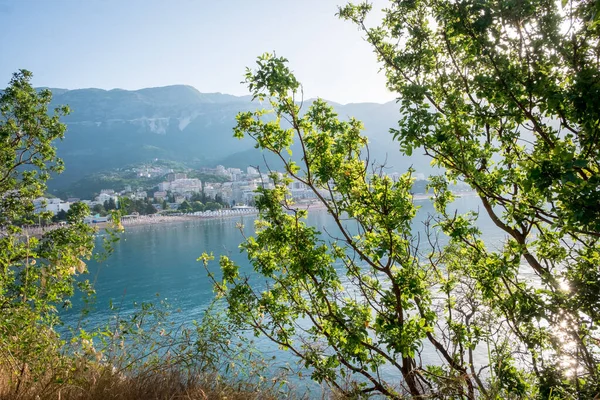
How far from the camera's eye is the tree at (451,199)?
8.58ft

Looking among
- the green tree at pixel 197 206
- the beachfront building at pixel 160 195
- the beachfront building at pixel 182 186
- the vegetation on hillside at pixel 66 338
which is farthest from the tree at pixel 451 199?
the beachfront building at pixel 182 186

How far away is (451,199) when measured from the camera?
4359mm

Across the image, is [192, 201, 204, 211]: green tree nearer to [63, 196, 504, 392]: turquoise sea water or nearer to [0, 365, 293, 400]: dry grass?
[63, 196, 504, 392]: turquoise sea water

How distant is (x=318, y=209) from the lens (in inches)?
4483

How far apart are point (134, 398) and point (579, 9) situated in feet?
12.9

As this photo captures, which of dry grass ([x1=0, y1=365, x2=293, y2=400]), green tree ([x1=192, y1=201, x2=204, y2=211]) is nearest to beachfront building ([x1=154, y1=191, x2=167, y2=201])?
green tree ([x1=192, y1=201, x2=204, y2=211])

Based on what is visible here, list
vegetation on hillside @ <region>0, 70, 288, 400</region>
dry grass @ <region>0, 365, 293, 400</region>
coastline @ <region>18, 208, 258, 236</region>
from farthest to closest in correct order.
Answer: coastline @ <region>18, 208, 258, 236</region> < vegetation on hillside @ <region>0, 70, 288, 400</region> < dry grass @ <region>0, 365, 293, 400</region>

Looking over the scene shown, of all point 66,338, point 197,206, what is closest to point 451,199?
point 66,338

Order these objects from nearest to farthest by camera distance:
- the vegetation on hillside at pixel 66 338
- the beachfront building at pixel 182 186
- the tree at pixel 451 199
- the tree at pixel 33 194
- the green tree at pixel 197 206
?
the tree at pixel 451 199, the vegetation on hillside at pixel 66 338, the tree at pixel 33 194, the green tree at pixel 197 206, the beachfront building at pixel 182 186

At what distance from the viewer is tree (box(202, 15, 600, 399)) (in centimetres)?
262

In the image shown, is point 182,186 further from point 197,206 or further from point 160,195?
point 197,206

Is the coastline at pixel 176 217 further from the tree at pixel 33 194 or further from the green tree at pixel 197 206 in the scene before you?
the tree at pixel 33 194

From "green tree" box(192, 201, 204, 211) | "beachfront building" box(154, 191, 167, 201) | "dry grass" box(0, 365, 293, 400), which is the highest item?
"beachfront building" box(154, 191, 167, 201)

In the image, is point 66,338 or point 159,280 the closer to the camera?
point 66,338
